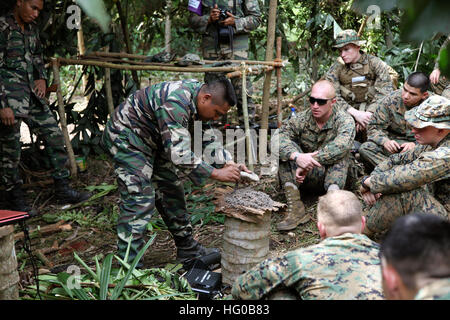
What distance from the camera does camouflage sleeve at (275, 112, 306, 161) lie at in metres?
4.77

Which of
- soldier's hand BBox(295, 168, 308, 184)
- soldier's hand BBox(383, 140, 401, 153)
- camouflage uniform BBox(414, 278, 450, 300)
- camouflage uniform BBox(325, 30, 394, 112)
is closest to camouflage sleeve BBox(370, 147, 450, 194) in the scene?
soldier's hand BBox(295, 168, 308, 184)

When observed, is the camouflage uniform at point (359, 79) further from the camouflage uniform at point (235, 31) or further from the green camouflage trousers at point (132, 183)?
the green camouflage trousers at point (132, 183)

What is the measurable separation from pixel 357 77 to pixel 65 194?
12.4ft

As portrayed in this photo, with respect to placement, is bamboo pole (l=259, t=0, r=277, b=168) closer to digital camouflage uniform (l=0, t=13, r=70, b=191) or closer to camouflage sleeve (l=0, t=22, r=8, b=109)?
digital camouflage uniform (l=0, t=13, r=70, b=191)

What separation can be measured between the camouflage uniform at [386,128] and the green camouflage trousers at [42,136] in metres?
3.36

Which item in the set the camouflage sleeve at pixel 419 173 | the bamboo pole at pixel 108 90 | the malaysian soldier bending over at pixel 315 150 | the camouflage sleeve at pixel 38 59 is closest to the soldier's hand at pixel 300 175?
the malaysian soldier bending over at pixel 315 150

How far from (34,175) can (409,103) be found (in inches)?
173

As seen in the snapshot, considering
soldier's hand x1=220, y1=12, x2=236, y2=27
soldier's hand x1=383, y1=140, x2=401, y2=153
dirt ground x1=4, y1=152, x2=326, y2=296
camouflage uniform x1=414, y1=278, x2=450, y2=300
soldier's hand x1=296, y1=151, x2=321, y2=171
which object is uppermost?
soldier's hand x1=220, y1=12, x2=236, y2=27

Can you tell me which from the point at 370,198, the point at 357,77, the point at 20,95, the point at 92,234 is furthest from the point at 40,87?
the point at 357,77

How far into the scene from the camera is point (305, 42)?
826cm

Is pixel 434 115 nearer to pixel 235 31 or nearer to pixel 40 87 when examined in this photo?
pixel 235 31

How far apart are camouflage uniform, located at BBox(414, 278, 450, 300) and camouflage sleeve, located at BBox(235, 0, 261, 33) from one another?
5095 mm

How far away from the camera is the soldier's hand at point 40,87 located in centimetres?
511
